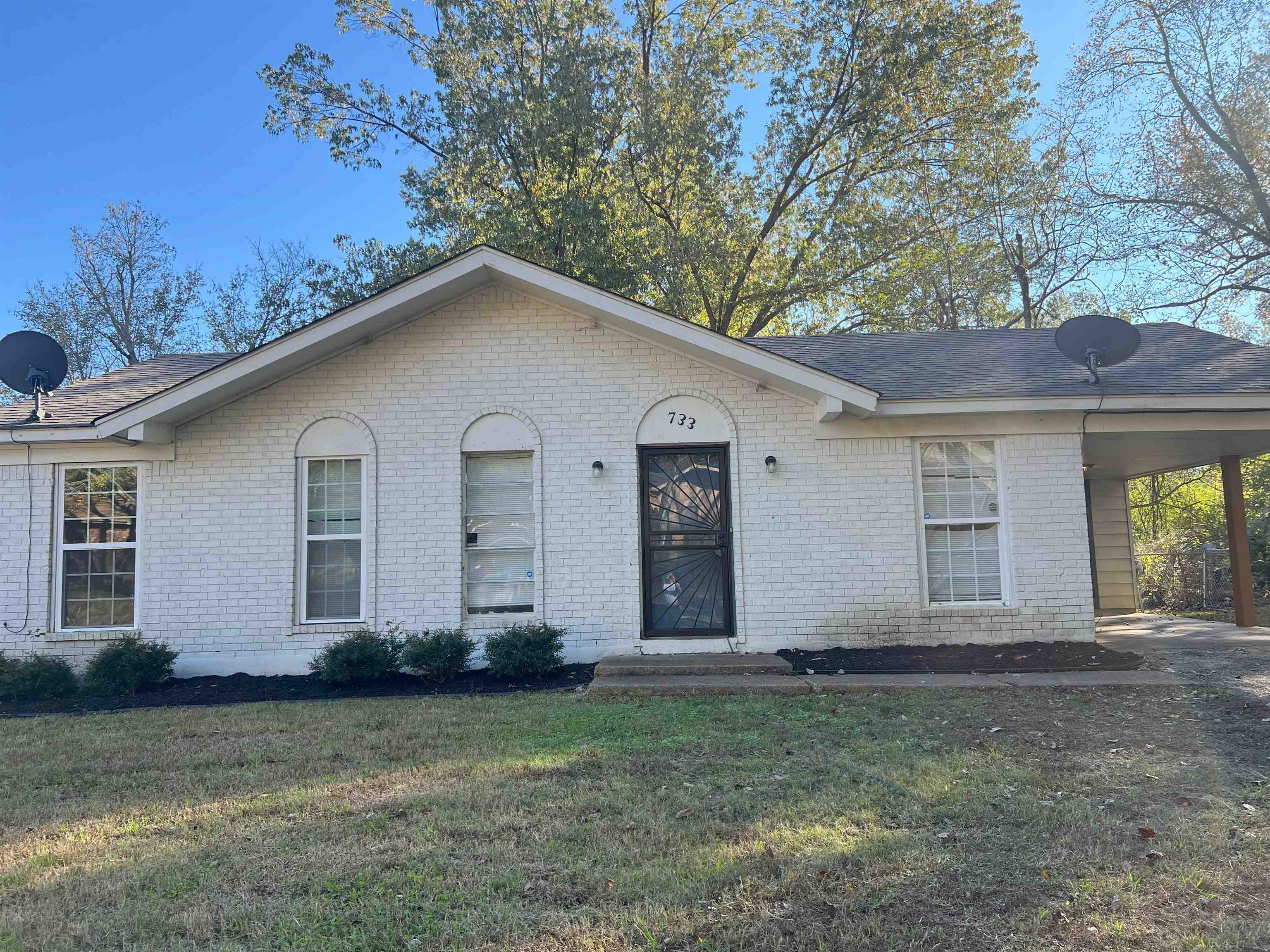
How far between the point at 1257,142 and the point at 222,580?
22732 millimetres

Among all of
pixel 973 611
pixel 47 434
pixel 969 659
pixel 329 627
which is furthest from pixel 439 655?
pixel 973 611

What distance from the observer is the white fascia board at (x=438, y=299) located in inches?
339

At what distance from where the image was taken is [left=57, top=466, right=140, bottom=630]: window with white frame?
9336mm

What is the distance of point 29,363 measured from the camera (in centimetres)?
973

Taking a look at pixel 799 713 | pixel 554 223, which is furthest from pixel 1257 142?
pixel 799 713

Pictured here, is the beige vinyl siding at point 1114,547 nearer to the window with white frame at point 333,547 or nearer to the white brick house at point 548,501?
the white brick house at point 548,501

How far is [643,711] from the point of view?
6.72 m

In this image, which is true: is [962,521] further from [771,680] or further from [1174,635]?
[1174,635]

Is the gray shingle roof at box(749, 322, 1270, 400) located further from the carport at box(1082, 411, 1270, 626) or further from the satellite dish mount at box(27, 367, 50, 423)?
the satellite dish mount at box(27, 367, 50, 423)

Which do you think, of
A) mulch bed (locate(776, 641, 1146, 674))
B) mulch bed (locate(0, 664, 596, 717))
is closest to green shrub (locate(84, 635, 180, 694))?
mulch bed (locate(0, 664, 596, 717))

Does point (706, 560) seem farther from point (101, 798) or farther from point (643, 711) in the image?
point (101, 798)

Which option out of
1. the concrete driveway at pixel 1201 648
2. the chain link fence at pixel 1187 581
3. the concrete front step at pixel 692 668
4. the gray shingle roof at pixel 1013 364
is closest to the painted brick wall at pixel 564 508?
the gray shingle roof at pixel 1013 364

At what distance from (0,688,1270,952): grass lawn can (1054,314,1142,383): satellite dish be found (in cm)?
412

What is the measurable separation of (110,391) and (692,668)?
7.89m
